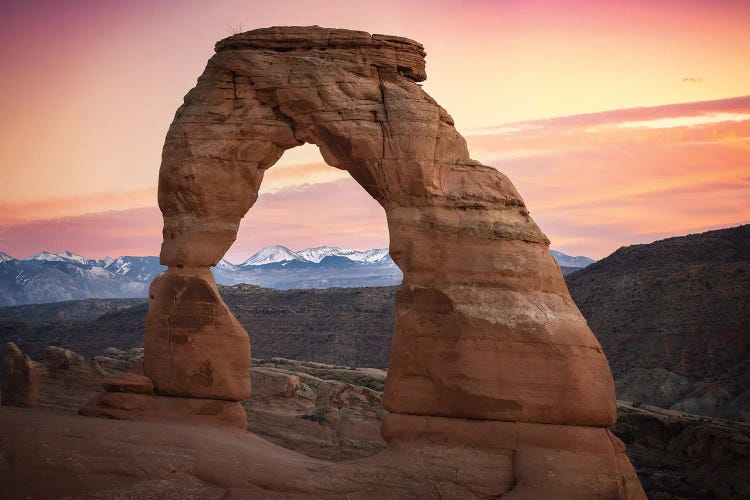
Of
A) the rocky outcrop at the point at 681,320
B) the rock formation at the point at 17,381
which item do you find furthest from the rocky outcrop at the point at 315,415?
the rocky outcrop at the point at 681,320

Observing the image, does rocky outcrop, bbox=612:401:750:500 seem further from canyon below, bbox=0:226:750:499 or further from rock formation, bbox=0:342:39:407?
rock formation, bbox=0:342:39:407

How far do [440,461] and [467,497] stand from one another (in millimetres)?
952

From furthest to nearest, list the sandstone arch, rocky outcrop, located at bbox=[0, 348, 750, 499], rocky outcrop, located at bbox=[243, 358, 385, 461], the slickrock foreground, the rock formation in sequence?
rocky outcrop, located at bbox=[243, 358, 385, 461] → the rock formation → the sandstone arch → the slickrock foreground → rocky outcrop, located at bbox=[0, 348, 750, 499]

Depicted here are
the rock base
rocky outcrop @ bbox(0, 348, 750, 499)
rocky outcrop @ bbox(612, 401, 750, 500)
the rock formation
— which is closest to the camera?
rocky outcrop @ bbox(0, 348, 750, 499)

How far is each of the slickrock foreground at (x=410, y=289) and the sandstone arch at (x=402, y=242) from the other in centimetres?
3

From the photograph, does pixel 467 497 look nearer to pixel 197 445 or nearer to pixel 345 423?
pixel 197 445

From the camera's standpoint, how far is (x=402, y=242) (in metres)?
A: 20.6

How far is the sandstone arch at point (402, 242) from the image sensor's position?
19422mm

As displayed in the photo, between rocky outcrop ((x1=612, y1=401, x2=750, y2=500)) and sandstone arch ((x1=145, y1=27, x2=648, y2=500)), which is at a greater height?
sandstone arch ((x1=145, y1=27, x2=648, y2=500))

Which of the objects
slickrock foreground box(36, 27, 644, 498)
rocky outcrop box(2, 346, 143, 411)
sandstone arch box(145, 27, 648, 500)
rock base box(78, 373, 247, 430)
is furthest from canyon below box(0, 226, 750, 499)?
sandstone arch box(145, 27, 648, 500)

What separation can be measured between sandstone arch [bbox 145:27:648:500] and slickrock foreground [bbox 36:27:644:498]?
0.10 ft

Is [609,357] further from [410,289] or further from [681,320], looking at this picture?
[410,289]

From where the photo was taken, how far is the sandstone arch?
63.7 ft

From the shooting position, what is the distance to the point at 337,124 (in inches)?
835
